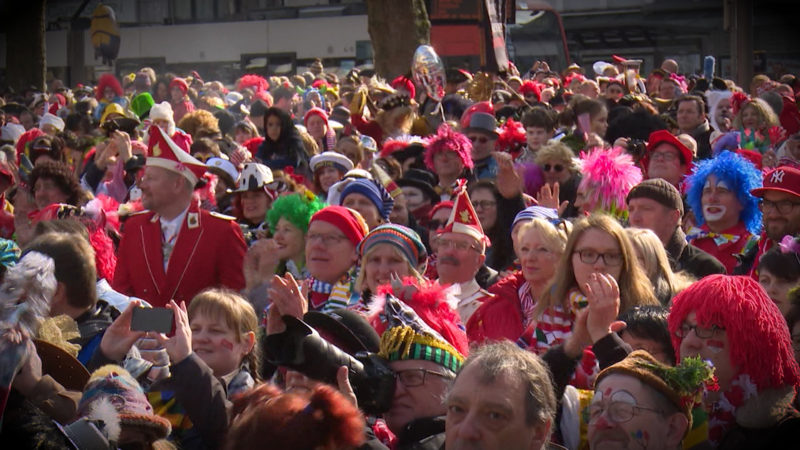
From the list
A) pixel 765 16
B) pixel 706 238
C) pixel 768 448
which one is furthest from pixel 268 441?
pixel 765 16

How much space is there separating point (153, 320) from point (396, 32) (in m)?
14.0

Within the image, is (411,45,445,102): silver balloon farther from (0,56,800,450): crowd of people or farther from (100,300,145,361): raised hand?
(100,300,145,361): raised hand

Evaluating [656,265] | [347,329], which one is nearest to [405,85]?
[656,265]

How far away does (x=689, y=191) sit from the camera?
686 cm

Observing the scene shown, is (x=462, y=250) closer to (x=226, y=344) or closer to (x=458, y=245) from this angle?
(x=458, y=245)

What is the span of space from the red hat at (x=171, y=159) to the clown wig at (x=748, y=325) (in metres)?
3.78

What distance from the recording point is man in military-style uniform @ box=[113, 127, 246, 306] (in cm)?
676

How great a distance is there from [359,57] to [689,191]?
28.0m

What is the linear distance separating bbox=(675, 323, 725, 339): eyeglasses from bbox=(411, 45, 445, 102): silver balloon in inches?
358

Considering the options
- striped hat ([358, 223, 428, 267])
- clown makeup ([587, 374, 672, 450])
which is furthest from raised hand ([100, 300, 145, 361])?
clown makeup ([587, 374, 672, 450])

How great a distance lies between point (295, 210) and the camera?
262 inches

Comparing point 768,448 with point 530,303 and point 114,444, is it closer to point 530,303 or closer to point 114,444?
point 530,303

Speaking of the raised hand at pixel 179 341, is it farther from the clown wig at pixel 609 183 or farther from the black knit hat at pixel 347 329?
the clown wig at pixel 609 183

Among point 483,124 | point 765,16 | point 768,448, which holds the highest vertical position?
point 765,16
